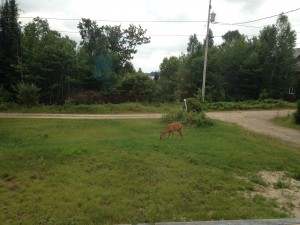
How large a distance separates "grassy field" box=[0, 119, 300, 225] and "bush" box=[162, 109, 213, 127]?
164 inches

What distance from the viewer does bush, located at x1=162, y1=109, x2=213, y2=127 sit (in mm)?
17344

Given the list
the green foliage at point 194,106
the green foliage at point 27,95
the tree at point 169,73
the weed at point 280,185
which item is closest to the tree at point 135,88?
the green foliage at point 27,95

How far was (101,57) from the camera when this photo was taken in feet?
122

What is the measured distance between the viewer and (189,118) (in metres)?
17.9

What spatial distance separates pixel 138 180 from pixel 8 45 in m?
30.3

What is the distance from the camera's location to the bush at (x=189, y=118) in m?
17.3

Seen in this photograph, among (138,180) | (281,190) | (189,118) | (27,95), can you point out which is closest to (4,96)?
(27,95)

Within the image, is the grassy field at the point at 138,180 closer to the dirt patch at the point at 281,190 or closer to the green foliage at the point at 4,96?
the dirt patch at the point at 281,190

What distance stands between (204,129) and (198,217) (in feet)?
35.5

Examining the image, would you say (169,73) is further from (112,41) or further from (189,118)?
(189,118)

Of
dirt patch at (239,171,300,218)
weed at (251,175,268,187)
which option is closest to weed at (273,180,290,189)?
dirt patch at (239,171,300,218)

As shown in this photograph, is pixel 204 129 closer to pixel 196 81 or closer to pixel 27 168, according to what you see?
pixel 27 168

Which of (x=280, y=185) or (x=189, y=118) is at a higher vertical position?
(x=189, y=118)

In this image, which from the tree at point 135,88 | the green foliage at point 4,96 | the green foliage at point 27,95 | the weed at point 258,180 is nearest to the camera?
the weed at point 258,180
